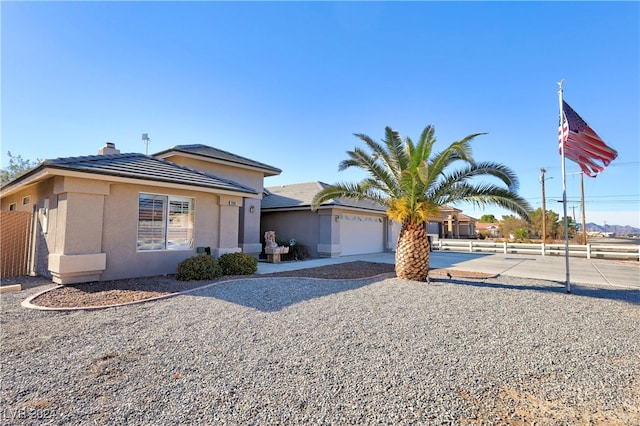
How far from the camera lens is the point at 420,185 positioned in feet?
32.6

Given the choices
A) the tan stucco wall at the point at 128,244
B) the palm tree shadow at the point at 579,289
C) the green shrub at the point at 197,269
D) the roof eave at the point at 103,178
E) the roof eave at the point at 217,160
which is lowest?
the palm tree shadow at the point at 579,289

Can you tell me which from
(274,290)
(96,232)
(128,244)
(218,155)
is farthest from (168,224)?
(218,155)

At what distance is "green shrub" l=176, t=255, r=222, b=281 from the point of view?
9.34 meters

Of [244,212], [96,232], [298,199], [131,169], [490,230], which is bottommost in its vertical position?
[96,232]

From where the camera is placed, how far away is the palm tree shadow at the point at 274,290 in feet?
22.7

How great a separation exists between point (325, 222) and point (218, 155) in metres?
6.84

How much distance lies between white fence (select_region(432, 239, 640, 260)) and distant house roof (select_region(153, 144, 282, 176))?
17.2 meters

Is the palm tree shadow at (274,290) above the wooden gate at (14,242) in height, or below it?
below

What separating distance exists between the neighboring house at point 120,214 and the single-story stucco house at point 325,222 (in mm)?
6324

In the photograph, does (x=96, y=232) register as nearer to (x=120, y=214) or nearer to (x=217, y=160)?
(x=120, y=214)

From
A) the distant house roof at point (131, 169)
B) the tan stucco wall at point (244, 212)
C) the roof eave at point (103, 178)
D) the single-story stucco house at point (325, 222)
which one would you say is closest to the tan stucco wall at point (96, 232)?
the roof eave at point (103, 178)

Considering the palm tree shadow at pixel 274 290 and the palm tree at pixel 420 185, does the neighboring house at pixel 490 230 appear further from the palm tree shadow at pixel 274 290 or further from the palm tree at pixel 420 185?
the palm tree shadow at pixel 274 290

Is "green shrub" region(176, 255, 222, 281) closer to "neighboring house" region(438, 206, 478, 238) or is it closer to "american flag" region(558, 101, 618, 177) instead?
"american flag" region(558, 101, 618, 177)

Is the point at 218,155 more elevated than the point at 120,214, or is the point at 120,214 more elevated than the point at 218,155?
the point at 218,155
